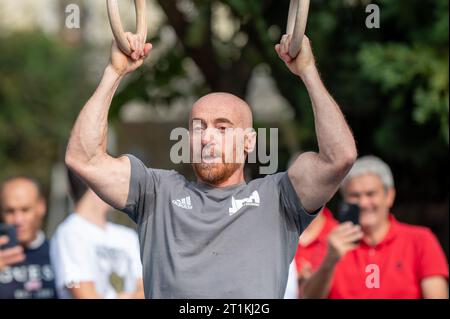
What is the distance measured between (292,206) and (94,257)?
8.50 feet

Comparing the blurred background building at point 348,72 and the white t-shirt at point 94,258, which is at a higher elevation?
the blurred background building at point 348,72

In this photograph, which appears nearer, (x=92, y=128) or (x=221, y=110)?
(x=92, y=128)

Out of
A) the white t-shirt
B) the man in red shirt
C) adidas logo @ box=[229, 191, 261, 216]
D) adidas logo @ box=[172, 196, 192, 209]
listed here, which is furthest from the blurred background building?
adidas logo @ box=[229, 191, 261, 216]

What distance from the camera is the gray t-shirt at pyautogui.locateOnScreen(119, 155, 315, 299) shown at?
3.91m

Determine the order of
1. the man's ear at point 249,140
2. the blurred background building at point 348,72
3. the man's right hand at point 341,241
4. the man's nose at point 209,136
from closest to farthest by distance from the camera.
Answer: the man's nose at point 209,136 → the man's ear at point 249,140 → the man's right hand at point 341,241 → the blurred background building at point 348,72

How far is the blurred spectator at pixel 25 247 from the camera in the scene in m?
6.55

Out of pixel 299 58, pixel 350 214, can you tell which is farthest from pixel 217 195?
pixel 350 214

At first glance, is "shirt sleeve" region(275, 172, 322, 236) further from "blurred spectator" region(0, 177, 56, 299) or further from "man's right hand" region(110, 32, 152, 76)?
"blurred spectator" region(0, 177, 56, 299)

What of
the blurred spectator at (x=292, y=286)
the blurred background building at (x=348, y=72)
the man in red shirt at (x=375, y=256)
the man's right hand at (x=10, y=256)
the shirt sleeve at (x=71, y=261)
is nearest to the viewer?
the man in red shirt at (x=375, y=256)

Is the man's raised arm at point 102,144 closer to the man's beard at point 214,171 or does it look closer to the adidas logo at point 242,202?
the man's beard at point 214,171

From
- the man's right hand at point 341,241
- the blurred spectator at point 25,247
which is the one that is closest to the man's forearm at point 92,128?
the man's right hand at point 341,241

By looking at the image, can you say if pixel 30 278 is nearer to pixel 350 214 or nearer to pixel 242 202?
pixel 350 214

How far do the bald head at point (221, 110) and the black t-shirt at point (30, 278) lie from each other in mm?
2876

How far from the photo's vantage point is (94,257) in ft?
20.8
